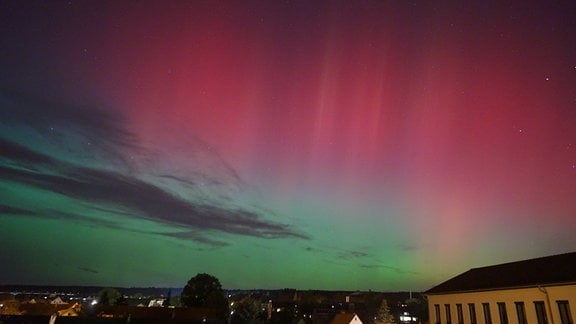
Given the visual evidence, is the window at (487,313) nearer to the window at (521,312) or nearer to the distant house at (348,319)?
the window at (521,312)

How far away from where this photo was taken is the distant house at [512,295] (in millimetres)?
27609

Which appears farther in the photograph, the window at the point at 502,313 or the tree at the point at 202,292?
the tree at the point at 202,292

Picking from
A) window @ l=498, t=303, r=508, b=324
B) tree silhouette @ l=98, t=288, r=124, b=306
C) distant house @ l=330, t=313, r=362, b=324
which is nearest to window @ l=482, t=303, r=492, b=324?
window @ l=498, t=303, r=508, b=324

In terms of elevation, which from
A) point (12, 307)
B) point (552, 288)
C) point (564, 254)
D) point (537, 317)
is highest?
point (564, 254)

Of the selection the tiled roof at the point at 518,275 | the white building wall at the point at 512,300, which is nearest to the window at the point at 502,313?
the white building wall at the point at 512,300

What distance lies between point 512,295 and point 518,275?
3001 mm

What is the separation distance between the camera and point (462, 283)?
4041 cm

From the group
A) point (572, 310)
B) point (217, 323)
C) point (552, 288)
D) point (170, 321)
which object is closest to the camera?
point (572, 310)

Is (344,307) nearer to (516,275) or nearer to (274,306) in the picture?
(274,306)

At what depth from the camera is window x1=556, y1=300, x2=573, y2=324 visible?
26656 millimetres

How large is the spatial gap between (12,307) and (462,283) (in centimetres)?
8712

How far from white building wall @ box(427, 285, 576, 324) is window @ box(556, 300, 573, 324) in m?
0.20

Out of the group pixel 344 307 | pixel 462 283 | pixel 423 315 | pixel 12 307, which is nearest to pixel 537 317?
pixel 462 283

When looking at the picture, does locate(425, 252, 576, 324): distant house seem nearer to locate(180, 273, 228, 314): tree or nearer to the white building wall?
the white building wall
